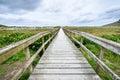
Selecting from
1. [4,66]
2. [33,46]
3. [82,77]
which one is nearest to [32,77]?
[82,77]

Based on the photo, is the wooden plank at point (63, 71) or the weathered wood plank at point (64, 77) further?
the wooden plank at point (63, 71)

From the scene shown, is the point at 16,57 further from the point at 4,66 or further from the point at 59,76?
the point at 59,76

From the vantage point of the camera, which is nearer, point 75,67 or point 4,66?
point 75,67

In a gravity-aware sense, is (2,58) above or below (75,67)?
above

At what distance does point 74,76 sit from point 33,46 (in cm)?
740

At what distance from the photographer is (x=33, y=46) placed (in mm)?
10539

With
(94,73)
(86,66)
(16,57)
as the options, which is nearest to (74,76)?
(94,73)

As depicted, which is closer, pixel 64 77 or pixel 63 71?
pixel 64 77

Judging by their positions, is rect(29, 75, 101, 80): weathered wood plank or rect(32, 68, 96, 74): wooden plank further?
rect(32, 68, 96, 74): wooden plank

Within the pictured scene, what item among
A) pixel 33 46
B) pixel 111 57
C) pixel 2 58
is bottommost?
pixel 111 57

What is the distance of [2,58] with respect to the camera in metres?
1.81

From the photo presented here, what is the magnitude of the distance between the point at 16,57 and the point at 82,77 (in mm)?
6103

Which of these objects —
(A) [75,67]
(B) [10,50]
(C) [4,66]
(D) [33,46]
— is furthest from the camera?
(D) [33,46]

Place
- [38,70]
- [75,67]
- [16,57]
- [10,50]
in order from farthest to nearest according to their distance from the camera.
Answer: [16,57], [75,67], [38,70], [10,50]
